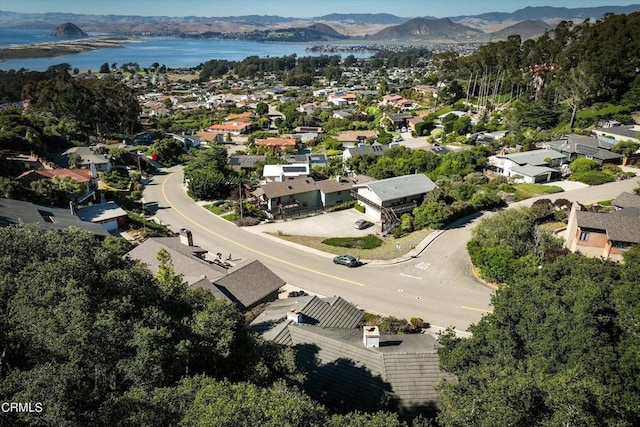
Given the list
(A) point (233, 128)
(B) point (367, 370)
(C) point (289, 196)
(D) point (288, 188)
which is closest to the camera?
(B) point (367, 370)

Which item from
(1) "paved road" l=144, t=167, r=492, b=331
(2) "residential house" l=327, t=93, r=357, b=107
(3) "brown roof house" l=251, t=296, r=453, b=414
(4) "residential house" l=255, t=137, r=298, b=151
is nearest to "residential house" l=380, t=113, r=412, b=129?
(4) "residential house" l=255, t=137, r=298, b=151

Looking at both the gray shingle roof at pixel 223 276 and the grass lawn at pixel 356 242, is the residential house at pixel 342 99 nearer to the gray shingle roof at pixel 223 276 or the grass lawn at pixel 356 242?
the grass lawn at pixel 356 242

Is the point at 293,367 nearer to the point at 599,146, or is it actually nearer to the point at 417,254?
the point at 417,254

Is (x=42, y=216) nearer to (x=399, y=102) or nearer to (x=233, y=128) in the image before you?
(x=233, y=128)

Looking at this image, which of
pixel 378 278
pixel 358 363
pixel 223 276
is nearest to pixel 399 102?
pixel 378 278

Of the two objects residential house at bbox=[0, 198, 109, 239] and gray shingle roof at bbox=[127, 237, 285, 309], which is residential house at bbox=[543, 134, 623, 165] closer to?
gray shingle roof at bbox=[127, 237, 285, 309]

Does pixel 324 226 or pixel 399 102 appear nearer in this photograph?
pixel 324 226

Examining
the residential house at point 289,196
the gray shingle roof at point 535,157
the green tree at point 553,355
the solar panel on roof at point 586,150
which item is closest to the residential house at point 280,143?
the residential house at point 289,196
